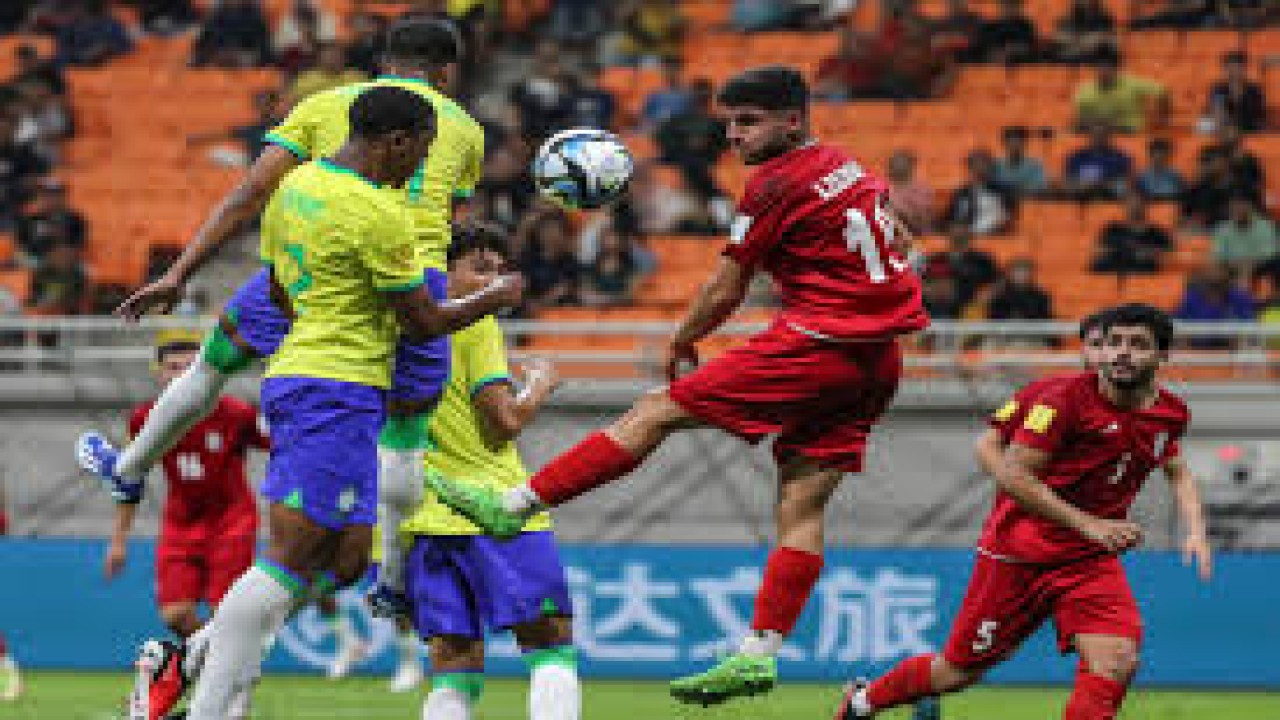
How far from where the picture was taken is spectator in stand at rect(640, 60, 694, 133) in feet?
72.6

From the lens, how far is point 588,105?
2216cm

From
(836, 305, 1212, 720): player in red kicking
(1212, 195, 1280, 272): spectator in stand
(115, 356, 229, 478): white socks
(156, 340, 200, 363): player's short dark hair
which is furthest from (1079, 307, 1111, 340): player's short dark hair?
(1212, 195, 1280, 272): spectator in stand

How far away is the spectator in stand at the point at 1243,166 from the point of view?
20078mm

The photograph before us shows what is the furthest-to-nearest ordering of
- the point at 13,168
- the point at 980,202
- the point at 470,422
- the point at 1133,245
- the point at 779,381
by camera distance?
the point at 13,168
the point at 980,202
the point at 1133,245
the point at 470,422
the point at 779,381

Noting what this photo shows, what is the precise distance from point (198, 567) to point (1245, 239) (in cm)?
905

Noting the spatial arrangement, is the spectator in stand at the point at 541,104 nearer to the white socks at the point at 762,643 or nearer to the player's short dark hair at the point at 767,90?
the player's short dark hair at the point at 767,90

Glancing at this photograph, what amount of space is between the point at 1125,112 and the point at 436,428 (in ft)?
41.0

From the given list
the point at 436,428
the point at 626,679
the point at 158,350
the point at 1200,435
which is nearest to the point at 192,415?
the point at 436,428

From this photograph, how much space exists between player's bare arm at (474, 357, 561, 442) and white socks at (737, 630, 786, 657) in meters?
1.30

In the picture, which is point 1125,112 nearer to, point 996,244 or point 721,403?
point 996,244

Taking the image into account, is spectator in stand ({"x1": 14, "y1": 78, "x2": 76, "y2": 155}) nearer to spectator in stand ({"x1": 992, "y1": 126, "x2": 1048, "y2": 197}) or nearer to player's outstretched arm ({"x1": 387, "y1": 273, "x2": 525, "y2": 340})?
spectator in stand ({"x1": 992, "y1": 126, "x2": 1048, "y2": 197})

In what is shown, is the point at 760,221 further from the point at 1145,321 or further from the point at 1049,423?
the point at 1145,321

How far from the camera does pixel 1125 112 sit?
21.5 meters

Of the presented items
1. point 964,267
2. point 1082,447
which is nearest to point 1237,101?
point 964,267
